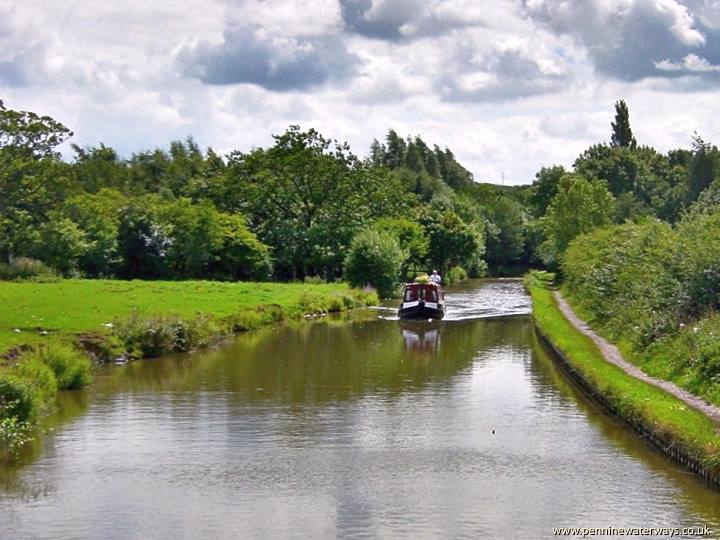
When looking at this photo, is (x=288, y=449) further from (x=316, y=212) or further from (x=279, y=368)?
(x=316, y=212)

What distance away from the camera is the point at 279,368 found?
36.1m

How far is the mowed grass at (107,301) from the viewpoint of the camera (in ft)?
125

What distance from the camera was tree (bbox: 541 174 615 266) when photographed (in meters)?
86.5

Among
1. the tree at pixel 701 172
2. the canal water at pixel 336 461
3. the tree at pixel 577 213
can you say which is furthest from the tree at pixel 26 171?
the tree at pixel 701 172

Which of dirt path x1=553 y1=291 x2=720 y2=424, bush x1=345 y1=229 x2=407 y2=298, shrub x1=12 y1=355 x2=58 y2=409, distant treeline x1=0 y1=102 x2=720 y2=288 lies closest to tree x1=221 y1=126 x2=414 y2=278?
distant treeline x1=0 y1=102 x2=720 y2=288

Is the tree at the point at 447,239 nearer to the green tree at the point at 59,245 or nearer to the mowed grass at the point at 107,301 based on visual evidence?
the mowed grass at the point at 107,301

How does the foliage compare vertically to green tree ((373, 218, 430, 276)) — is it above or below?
below

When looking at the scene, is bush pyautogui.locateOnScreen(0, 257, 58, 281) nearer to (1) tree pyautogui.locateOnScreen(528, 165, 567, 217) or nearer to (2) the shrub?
(2) the shrub

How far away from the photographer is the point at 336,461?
21.4 m

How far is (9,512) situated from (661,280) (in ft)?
84.9

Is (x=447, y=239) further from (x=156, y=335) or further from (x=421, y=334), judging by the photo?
(x=156, y=335)

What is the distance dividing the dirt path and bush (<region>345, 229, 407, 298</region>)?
82.0 ft

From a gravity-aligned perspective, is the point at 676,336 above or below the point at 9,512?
above

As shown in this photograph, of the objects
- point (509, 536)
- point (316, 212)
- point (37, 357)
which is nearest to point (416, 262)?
point (316, 212)
